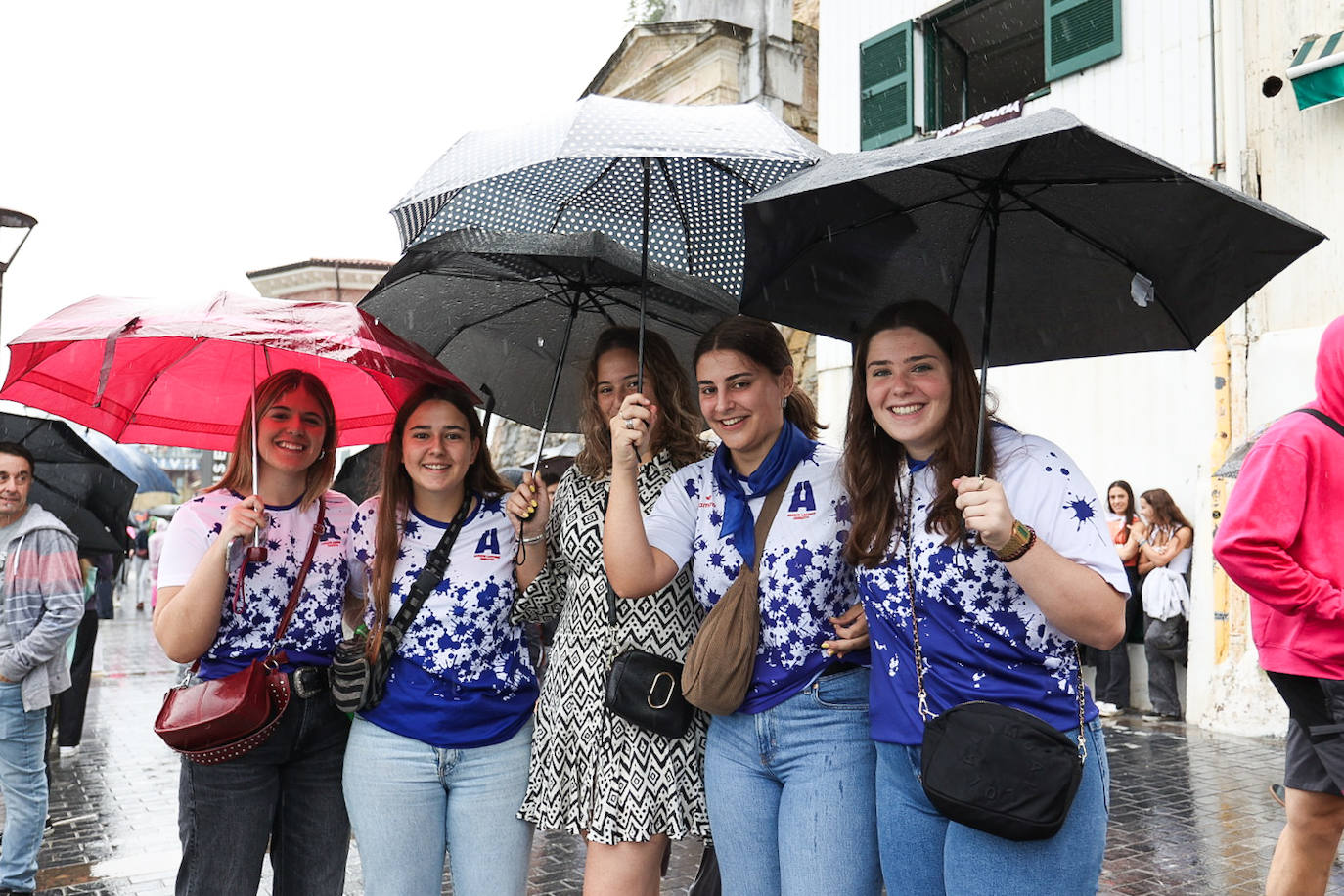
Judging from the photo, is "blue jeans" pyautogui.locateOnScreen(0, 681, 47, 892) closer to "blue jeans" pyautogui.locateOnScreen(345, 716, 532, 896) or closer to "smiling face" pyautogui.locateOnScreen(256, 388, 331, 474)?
"smiling face" pyautogui.locateOnScreen(256, 388, 331, 474)

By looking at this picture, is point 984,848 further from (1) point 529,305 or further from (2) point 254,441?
(1) point 529,305

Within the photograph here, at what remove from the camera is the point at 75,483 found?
319 inches

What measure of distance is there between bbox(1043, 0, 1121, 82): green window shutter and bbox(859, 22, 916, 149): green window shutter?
5.11 feet

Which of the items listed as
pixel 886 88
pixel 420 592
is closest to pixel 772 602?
pixel 420 592

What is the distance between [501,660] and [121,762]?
6.81 meters

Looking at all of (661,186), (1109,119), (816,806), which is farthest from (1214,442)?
(816,806)

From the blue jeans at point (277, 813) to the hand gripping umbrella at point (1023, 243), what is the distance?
1.82 metres

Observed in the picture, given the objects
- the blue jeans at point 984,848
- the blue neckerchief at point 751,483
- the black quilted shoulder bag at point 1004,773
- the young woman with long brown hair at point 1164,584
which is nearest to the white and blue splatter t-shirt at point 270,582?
the blue neckerchief at point 751,483

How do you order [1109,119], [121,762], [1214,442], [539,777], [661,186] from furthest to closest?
1. [1109,119]
2. [1214,442]
3. [121,762]
4. [661,186]
5. [539,777]

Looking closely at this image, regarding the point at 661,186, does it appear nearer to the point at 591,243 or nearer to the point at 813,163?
the point at 591,243

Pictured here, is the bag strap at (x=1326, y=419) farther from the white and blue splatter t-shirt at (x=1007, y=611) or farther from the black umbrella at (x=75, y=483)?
the black umbrella at (x=75, y=483)

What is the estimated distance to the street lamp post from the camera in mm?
8172

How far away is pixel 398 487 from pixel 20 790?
3.21 metres

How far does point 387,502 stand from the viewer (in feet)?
11.4
